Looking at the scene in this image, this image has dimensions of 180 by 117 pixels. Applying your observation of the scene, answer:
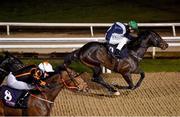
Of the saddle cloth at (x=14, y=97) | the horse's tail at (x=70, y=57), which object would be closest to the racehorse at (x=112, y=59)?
the horse's tail at (x=70, y=57)

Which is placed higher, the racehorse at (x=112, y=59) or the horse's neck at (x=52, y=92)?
the horse's neck at (x=52, y=92)

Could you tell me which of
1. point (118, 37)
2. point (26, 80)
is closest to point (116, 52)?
point (118, 37)

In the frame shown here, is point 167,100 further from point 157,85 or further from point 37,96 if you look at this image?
point 37,96

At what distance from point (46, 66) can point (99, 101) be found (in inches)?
118

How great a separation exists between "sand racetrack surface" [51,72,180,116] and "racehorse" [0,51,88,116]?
188cm

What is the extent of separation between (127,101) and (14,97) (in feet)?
11.0

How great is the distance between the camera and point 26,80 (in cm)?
808

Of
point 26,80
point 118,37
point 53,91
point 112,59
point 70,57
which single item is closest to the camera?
point 53,91

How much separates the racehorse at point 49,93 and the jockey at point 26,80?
131 millimetres

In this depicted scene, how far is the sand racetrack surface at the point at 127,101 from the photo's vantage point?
1010cm

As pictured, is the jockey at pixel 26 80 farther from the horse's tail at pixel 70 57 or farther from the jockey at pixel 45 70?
the horse's tail at pixel 70 57

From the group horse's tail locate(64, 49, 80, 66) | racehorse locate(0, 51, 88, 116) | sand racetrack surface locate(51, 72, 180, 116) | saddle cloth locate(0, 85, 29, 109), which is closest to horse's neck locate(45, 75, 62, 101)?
racehorse locate(0, 51, 88, 116)

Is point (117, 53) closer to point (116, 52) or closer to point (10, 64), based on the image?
point (116, 52)

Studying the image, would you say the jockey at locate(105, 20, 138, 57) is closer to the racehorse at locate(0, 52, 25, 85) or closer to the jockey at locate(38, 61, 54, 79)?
the racehorse at locate(0, 52, 25, 85)
